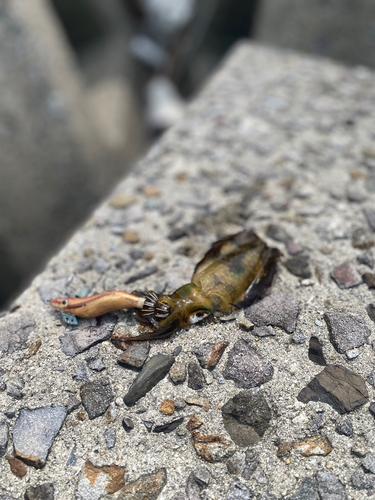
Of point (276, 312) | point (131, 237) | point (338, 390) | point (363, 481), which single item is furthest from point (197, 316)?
point (363, 481)

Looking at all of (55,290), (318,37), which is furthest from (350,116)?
(55,290)

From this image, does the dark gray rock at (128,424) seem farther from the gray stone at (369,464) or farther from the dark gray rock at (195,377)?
the gray stone at (369,464)

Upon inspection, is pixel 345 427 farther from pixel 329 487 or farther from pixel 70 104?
pixel 70 104

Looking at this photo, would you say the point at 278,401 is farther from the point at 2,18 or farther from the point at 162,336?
the point at 2,18

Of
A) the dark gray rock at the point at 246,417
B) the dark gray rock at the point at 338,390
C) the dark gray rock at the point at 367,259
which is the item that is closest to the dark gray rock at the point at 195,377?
the dark gray rock at the point at 246,417

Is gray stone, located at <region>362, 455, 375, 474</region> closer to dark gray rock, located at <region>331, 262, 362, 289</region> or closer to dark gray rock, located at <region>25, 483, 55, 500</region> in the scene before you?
dark gray rock, located at <region>331, 262, 362, 289</region>

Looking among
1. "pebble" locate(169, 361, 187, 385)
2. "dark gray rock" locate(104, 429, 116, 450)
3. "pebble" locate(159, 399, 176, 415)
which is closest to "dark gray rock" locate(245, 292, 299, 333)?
"pebble" locate(169, 361, 187, 385)
